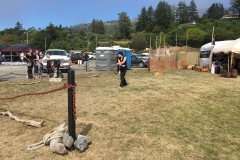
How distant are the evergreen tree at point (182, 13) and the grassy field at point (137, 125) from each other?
166971mm

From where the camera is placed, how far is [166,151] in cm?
475

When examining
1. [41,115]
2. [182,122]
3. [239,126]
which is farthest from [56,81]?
[239,126]

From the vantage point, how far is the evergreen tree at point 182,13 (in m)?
166

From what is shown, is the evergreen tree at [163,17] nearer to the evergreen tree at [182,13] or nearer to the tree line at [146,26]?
the tree line at [146,26]

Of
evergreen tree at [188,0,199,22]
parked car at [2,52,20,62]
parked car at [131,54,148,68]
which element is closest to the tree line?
evergreen tree at [188,0,199,22]

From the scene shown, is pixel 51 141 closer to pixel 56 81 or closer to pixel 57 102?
pixel 57 102

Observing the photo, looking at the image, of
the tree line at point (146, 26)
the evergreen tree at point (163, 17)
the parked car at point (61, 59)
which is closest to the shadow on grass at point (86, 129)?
the parked car at point (61, 59)

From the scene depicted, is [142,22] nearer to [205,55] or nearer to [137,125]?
[205,55]

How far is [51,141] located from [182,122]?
346cm

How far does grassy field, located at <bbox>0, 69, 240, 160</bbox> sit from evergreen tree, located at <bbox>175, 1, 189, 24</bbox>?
167 metres

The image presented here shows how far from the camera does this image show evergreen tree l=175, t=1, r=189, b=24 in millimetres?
165962

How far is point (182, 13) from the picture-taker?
166875mm

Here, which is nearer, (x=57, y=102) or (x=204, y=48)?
(x=57, y=102)

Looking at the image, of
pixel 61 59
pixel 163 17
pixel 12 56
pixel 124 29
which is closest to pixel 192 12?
pixel 163 17
